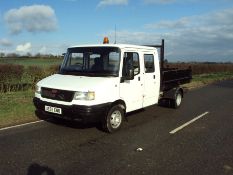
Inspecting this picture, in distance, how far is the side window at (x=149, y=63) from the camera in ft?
28.9

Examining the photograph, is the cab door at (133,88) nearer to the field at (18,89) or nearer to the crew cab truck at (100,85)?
the crew cab truck at (100,85)

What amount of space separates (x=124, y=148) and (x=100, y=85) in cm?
157

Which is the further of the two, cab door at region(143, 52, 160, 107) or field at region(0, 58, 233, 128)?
field at region(0, 58, 233, 128)

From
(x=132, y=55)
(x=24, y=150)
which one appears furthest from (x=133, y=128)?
(x=24, y=150)

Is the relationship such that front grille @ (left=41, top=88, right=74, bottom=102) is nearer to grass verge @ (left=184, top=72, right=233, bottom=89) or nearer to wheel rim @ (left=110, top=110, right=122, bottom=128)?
wheel rim @ (left=110, top=110, right=122, bottom=128)

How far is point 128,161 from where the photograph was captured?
5531mm

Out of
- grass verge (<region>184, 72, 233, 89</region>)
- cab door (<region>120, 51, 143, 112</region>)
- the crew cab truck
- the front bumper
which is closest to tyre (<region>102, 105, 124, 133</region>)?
the crew cab truck

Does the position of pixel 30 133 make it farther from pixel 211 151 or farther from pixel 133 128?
pixel 211 151

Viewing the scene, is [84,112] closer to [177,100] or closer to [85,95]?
[85,95]

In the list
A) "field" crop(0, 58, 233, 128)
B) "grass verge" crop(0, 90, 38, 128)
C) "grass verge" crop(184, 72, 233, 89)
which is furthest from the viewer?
"grass verge" crop(184, 72, 233, 89)

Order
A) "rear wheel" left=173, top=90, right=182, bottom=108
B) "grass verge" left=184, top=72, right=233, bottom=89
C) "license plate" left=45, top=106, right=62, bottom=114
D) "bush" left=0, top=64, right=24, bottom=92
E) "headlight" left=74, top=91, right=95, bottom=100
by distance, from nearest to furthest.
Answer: "headlight" left=74, top=91, right=95, bottom=100 < "license plate" left=45, top=106, right=62, bottom=114 < "rear wheel" left=173, top=90, right=182, bottom=108 < "bush" left=0, top=64, right=24, bottom=92 < "grass verge" left=184, top=72, right=233, bottom=89

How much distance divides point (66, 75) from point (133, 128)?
228cm

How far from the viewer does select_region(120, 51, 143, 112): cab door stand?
7805mm

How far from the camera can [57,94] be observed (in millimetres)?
7254
